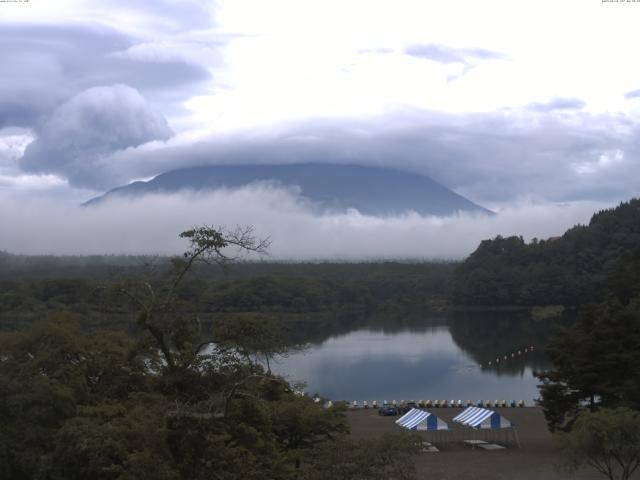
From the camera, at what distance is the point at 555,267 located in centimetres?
6869

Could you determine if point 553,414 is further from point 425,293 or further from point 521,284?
point 425,293

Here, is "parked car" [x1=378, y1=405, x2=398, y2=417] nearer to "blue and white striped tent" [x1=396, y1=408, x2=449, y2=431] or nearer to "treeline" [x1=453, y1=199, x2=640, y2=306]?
Result: "blue and white striped tent" [x1=396, y1=408, x2=449, y2=431]

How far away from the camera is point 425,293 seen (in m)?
76.5

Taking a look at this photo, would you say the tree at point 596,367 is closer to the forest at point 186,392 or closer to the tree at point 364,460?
the forest at point 186,392

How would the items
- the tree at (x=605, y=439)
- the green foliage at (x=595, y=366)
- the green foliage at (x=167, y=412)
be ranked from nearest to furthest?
the green foliage at (x=167, y=412) < the tree at (x=605, y=439) < the green foliage at (x=595, y=366)

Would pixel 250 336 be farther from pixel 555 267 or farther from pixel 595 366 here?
pixel 555 267

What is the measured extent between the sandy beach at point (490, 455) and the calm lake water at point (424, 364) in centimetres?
505

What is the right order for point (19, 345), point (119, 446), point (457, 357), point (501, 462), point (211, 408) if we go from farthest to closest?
1. point (457, 357)
2. point (501, 462)
3. point (19, 345)
4. point (119, 446)
5. point (211, 408)

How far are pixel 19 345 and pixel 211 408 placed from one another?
24.4 feet

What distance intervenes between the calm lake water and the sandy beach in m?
5.05

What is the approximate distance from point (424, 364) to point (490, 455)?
790 inches

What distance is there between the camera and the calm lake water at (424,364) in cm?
3030

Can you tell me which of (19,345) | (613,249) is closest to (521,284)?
(613,249)

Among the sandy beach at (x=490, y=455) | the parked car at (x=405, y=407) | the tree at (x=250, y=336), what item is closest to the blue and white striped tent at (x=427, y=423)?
the sandy beach at (x=490, y=455)
